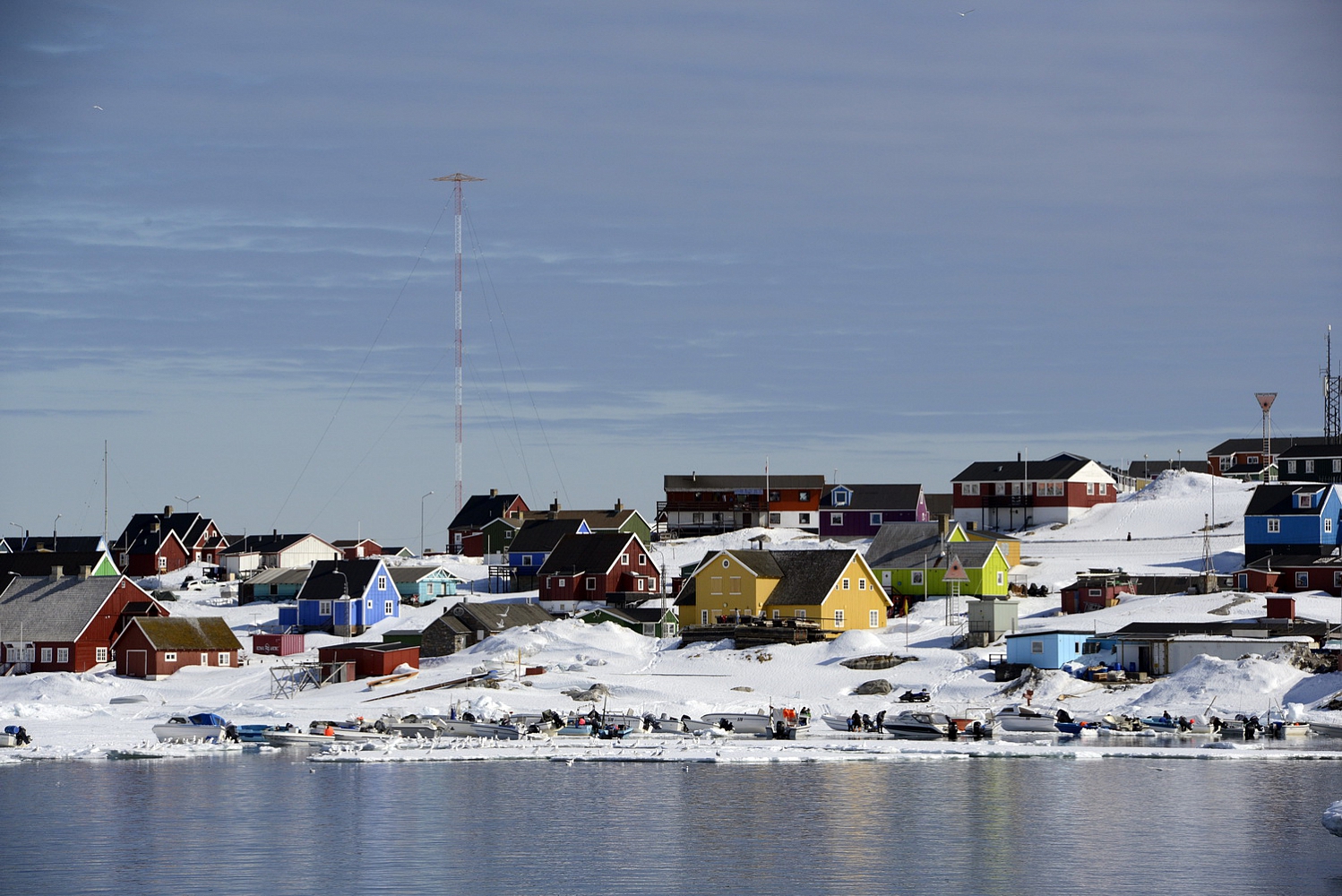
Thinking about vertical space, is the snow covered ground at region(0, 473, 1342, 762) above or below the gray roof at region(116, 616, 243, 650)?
below

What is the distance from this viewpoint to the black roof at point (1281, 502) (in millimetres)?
96275

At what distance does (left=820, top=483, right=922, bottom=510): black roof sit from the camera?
125 m

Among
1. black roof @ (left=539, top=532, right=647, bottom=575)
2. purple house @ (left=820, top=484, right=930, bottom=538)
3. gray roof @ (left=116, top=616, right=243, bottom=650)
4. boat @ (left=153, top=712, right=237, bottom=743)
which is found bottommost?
boat @ (left=153, top=712, right=237, bottom=743)

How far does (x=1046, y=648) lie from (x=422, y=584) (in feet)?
162

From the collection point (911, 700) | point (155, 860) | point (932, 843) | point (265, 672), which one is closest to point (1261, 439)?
point (911, 700)

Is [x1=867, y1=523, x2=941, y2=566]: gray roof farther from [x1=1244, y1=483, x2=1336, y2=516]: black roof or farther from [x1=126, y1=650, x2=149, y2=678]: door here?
[x1=126, y1=650, x2=149, y2=678]: door

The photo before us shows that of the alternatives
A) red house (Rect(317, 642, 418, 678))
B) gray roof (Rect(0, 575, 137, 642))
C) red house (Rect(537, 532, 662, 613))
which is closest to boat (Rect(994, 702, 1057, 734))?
red house (Rect(317, 642, 418, 678))

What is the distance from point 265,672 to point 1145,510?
67.2 meters

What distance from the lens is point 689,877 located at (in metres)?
41.7

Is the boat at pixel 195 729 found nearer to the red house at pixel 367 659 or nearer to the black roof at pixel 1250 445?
the red house at pixel 367 659

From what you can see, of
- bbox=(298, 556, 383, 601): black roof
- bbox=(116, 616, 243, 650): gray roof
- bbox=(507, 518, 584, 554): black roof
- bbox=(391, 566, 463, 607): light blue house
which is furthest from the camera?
bbox=(507, 518, 584, 554): black roof

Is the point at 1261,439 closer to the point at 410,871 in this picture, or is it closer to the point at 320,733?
the point at 320,733

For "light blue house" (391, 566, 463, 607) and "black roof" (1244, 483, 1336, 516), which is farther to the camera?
"light blue house" (391, 566, 463, 607)

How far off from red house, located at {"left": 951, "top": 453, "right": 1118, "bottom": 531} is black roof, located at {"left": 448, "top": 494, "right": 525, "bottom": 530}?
135ft
